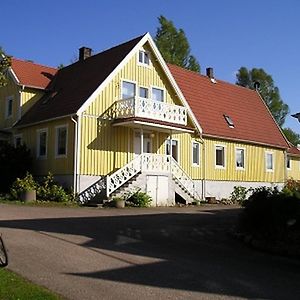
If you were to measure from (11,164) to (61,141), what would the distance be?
2.98 metres

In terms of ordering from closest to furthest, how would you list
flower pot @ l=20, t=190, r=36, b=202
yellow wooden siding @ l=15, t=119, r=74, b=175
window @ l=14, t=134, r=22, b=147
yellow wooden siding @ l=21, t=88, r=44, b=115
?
flower pot @ l=20, t=190, r=36, b=202
yellow wooden siding @ l=15, t=119, r=74, b=175
window @ l=14, t=134, r=22, b=147
yellow wooden siding @ l=21, t=88, r=44, b=115

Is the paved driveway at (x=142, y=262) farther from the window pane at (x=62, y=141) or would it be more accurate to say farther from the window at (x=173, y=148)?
the window at (x=173, y=148)

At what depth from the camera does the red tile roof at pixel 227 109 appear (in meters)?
34.5

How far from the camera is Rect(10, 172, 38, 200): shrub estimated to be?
25.4 meters

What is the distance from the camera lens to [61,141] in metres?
28.3

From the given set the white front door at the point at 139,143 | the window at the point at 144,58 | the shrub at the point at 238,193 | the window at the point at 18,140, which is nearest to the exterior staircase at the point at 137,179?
the white front door at the point at 139,143

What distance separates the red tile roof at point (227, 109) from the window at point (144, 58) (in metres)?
4.80

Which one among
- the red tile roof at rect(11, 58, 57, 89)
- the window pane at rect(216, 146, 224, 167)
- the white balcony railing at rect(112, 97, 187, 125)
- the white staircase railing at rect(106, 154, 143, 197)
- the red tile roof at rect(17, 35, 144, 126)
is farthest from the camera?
the window pane at rect(216, 146, 224, 167)

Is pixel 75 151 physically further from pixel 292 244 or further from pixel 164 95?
pixel 292 244

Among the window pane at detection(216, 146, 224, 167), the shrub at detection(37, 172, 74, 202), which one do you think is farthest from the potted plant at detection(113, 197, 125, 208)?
the window pane at detection(216, 146, 224, 167)

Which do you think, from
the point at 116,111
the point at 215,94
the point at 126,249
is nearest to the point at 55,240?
the point at 126,249

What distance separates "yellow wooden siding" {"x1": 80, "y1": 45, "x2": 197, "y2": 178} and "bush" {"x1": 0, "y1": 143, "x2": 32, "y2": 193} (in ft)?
13.1

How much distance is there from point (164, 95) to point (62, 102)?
6.26 metres

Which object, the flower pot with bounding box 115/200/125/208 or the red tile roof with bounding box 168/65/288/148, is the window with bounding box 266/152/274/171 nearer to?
the red tile roof with bounding box 168/65/288/148
